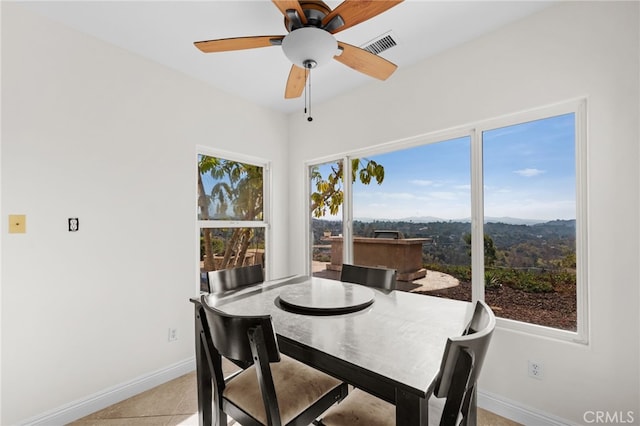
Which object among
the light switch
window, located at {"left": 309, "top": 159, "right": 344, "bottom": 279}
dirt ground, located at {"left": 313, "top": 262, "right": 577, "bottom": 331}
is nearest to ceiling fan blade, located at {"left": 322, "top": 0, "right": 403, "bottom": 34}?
window, located at {"left": 309, "top": 159, "right": 344, "bottom": 279}

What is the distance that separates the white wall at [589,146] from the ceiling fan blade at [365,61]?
768mm

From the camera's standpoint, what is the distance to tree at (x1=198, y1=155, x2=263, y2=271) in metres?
2.94

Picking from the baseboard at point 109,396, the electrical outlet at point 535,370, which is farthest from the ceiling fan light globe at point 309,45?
the baseboard at point 109,396

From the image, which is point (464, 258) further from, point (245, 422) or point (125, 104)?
point (125, 104)

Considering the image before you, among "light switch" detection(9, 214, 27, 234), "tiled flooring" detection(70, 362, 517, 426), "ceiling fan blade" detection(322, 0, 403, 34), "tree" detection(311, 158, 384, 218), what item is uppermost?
"ceiling fan blade" detection(322, 0, 403, 34)

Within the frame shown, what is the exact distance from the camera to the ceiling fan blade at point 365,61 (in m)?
1.66

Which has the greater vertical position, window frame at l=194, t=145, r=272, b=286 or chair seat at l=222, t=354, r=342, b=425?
window frame at l=194, t=145, r=272, b=286

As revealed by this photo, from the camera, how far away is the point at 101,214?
218cm

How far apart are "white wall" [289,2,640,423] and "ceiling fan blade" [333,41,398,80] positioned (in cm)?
77

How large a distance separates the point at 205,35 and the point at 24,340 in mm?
2261

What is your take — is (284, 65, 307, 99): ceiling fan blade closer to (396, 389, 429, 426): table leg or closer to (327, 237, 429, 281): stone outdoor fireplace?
(327, 237, 429, 281): stone outdoor fireplace

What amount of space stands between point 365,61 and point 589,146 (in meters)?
1.39

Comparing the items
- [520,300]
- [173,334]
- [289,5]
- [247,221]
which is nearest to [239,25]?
[289,5]

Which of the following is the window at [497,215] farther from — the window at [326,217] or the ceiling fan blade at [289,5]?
the ceiling fan blade at [289,5]
